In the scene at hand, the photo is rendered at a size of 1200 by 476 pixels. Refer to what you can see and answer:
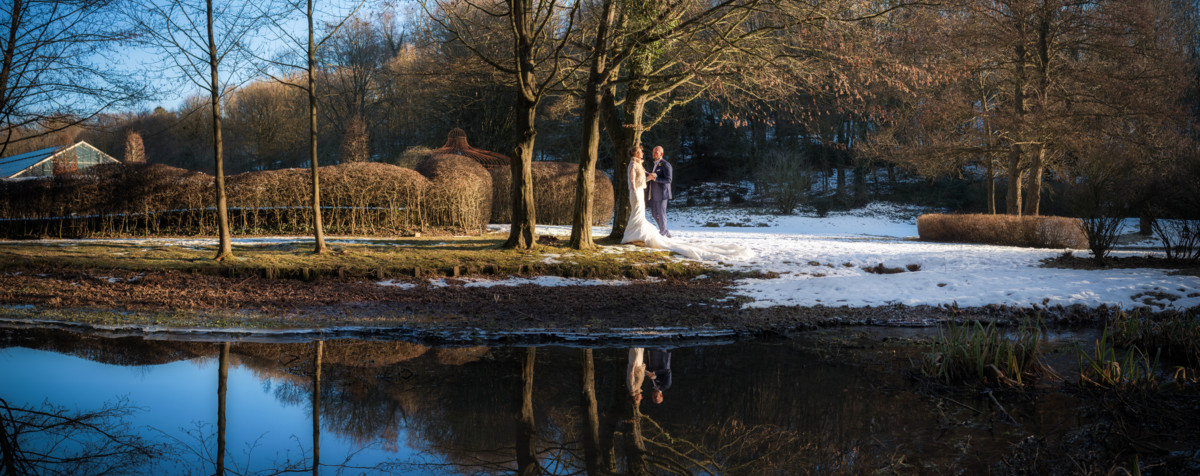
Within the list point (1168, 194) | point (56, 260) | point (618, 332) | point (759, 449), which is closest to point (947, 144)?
point (1168, 194)

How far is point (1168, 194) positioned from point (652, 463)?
15.3m

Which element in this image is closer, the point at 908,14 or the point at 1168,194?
the point at 908,14

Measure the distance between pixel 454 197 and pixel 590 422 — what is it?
1369 cm

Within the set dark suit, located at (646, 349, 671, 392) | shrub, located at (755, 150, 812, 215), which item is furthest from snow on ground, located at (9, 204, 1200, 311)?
shrub, located at (755, 150, 812, 215)

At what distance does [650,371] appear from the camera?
563cm

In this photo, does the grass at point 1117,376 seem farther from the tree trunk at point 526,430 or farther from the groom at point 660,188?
the groom at point 660,188

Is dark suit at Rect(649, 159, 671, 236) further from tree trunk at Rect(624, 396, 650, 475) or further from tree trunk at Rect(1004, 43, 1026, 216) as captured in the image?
tree trunk at Rect(624, 396, 650, 475)

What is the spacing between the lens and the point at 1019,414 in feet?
14.5

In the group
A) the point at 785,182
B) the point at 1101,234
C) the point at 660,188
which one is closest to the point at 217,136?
the point at 660,188

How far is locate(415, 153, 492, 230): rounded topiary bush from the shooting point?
17.3 meters

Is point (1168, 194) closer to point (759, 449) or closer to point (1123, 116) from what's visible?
point (1123, 116)

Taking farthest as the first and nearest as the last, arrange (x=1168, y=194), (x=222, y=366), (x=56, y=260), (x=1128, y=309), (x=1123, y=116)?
(x=1123, y=116)
(x=1168, y=194)
(x=56, y=260)
(x=1128, y=309)
(x=222, y=366)

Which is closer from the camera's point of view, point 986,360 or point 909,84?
point 986,360

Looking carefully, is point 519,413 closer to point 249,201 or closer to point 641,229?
point 641,229
